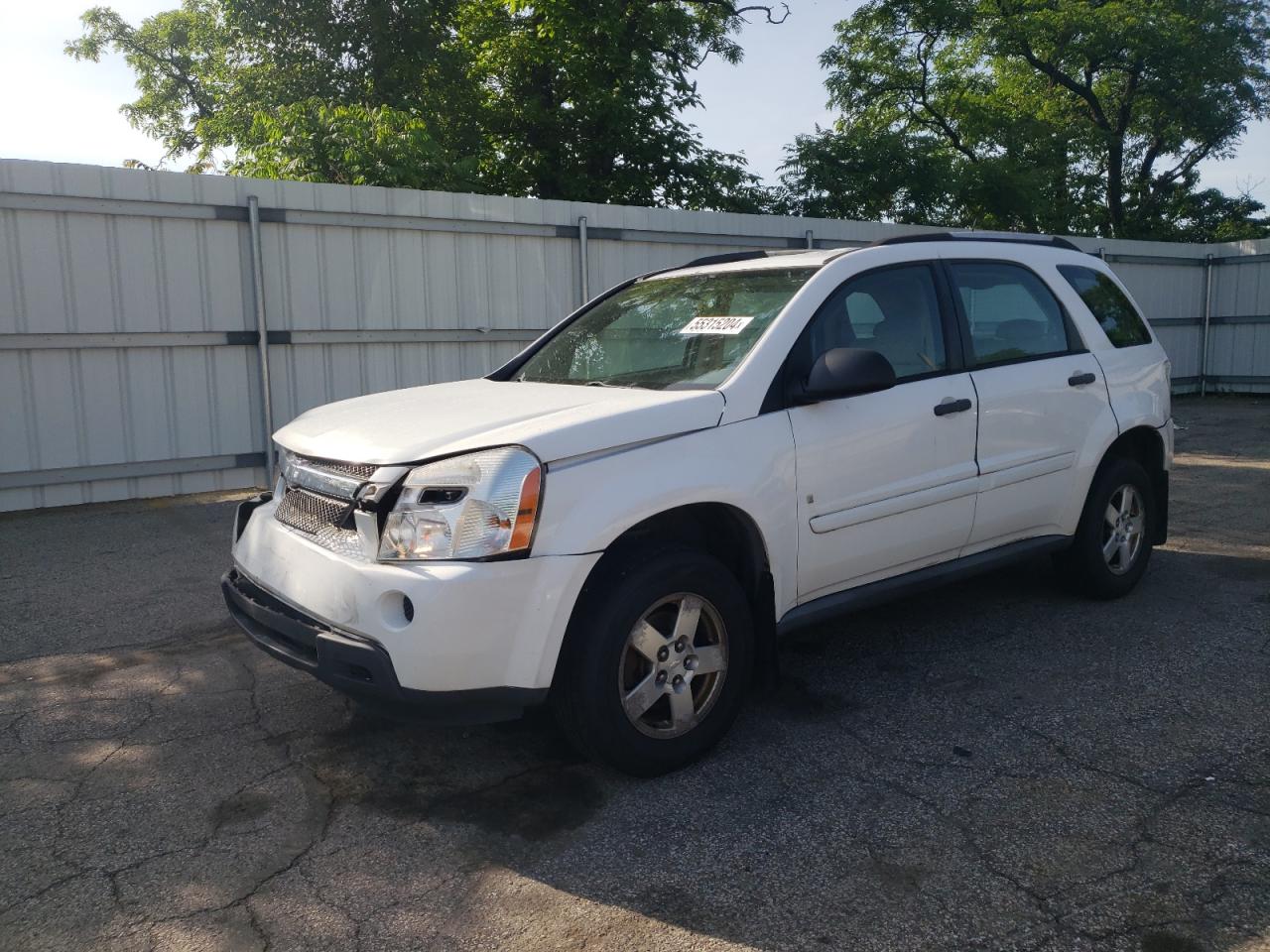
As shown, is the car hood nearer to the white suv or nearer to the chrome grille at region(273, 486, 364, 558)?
the white suv

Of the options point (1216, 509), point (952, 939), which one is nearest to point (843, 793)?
point (952, 939)

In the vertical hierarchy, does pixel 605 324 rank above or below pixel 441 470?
above

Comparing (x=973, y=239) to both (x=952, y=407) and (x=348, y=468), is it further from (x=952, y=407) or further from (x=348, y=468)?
(x=348, y=468)

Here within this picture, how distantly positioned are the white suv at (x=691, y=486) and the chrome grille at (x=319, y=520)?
0.01 m

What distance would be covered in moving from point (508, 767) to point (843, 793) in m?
1.11

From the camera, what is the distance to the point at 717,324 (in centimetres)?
416

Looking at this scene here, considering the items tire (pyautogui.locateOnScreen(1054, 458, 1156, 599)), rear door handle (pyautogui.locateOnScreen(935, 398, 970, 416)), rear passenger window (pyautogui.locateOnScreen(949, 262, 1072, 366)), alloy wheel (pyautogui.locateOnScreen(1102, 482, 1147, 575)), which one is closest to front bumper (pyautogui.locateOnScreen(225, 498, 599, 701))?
rear door handle (pyautogui.locateOnScreen(935, 398, 970, 416))

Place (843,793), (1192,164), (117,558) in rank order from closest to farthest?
1. (843,793)
2. (117,558)
3. (1192,164)

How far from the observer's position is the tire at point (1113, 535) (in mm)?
5141

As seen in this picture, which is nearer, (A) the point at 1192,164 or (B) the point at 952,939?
(B) the point at 952,939

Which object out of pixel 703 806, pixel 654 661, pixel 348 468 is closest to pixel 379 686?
pixel 348 468

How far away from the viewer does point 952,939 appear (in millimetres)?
2564

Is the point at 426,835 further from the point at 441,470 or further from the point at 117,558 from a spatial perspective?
the point at 117,558

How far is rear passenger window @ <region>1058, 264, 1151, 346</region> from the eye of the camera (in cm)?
526
